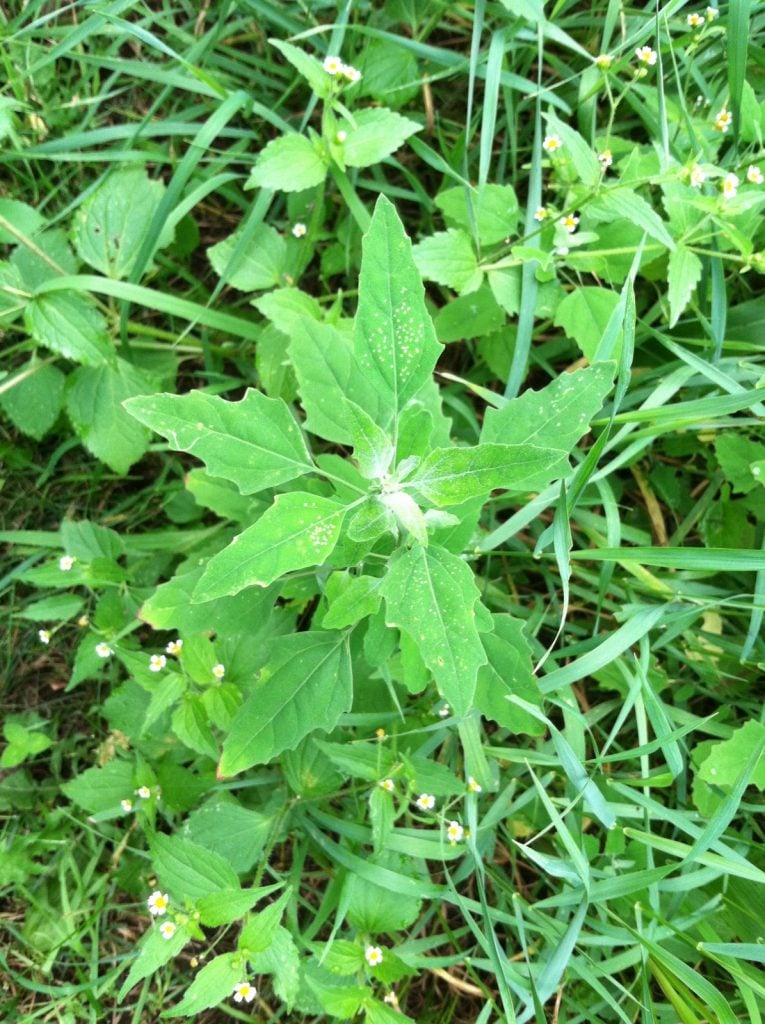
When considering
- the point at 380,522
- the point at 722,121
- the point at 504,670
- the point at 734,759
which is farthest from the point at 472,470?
the point at 722,121

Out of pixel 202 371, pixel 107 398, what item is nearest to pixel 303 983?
pixel 107 398

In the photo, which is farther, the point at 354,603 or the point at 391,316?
the point at 354,603

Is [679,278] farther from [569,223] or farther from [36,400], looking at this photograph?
[36,400]

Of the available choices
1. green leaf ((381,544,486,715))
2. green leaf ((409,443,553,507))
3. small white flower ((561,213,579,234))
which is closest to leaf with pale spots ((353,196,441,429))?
green leaf ((409,443,553,507))

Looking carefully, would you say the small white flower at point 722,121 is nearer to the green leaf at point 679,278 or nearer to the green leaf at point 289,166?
the green leaf at point 679,278

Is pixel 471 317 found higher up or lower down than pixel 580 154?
lower down

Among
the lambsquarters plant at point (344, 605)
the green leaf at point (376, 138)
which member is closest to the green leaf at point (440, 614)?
the lambsquarters plant at point (344, 605)

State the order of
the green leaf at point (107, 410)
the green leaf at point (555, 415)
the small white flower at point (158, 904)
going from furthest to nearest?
the green leaf at point (107, 410)
the small white flower at point (158, 904)
the green leaf at point (555, 415)
